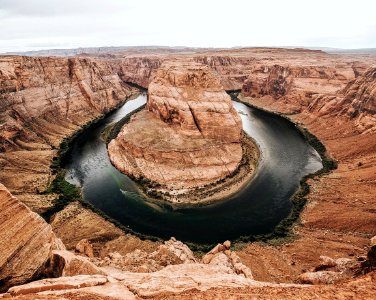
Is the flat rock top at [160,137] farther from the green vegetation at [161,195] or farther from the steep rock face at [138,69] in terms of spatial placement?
the steep rock face at [138,69]

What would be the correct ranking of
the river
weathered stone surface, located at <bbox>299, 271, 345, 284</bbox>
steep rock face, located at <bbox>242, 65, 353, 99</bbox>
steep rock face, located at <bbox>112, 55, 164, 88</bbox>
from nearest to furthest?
weathered stone surface, located at <bbox>299, 271, 345, 284</bbox> → the river → steep rock face, located at <bbox>242, 65, 353, 99</bbox> → steep rock face, located at <bbox>112, 55, 164, 88</bbox>

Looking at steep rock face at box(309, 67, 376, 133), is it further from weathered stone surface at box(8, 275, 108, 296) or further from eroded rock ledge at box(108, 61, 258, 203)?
weathered stone surface at box(8, 275, 108, 296)

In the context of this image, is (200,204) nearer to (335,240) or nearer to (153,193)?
(153,193)

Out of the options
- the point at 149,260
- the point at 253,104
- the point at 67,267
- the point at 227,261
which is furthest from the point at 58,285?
the point at 253,104

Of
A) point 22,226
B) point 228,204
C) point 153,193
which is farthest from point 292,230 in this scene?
point 22,226

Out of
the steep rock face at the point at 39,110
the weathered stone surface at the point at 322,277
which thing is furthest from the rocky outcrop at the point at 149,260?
the steep rock face at the point at 39,110

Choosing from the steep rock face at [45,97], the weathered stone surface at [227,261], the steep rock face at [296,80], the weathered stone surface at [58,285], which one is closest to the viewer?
the weathered stone surface at [58,285]

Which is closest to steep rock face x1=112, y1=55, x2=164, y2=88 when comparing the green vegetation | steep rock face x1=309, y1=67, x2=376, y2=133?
steep rock face x1=309, y1=67, x2=376, y2=133

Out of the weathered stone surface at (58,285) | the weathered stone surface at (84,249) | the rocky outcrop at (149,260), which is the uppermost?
the weathered stone surface at (58,285)
